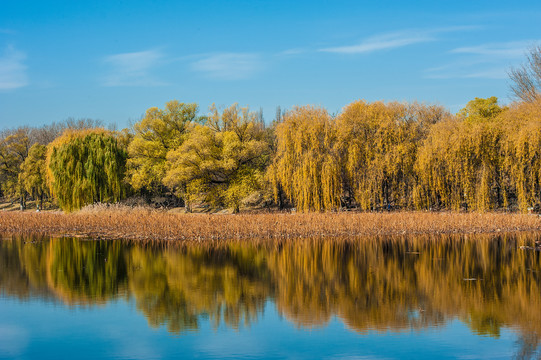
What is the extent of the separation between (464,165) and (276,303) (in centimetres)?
2469

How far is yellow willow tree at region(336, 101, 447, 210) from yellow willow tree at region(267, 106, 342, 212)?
1.11 metres

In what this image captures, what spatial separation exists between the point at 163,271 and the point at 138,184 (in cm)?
3003

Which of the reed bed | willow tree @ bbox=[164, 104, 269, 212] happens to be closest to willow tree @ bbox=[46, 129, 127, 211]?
willow tree @ bbox=[164, 104, 269, 212]

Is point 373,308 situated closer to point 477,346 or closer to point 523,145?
point 477,346

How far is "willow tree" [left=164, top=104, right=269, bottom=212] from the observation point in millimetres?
44625

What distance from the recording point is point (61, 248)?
26625mm

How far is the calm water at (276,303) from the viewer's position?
11.0 metres

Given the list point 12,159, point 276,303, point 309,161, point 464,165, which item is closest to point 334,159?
point 309,161

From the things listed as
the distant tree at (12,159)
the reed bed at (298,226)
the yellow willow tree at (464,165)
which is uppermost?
the distant tree at (12,159)

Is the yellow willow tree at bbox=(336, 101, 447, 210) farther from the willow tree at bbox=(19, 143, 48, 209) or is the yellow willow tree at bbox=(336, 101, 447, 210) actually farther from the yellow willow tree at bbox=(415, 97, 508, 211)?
the willow tree at bbox=(19, 143, 48, 209)

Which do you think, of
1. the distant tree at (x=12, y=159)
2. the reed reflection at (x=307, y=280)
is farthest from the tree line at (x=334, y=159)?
the distant tree at (x=12, y=159)

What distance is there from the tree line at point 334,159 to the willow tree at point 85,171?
0.09 m

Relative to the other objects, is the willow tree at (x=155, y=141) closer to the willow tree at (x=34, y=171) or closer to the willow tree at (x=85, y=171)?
the willow tree at (x=85, y=171)

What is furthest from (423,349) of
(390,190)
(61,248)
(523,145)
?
(390,190)
